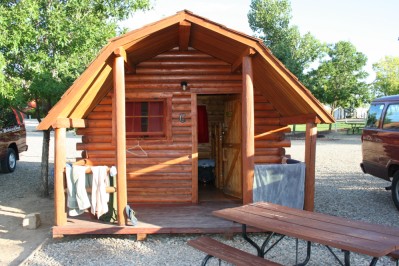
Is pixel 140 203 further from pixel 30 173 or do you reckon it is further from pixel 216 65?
pixel 30 173

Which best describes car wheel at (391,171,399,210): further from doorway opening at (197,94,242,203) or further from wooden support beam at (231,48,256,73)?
wooden support beam at (231,48,256,73)

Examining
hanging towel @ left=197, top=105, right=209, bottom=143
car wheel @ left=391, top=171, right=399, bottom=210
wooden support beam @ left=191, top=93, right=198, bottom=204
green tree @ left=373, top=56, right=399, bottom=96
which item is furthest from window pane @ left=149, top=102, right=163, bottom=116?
green tree @ left=373, top=56, right=399, bottom=96

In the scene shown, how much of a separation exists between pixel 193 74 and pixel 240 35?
6.81 ft

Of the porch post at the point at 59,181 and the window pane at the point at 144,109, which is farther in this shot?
the window pane at the point at 144,109

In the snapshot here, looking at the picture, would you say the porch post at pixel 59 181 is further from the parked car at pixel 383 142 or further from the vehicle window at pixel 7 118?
the vehicle window at pixel 7 118

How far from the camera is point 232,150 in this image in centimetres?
815

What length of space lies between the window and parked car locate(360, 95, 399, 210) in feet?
15.2

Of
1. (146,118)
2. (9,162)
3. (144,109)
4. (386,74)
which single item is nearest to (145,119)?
(146,118)

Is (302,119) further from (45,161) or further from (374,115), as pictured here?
(45,161)

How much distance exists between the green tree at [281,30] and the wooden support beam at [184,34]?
89.0 feet

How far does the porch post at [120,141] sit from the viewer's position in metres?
5.62

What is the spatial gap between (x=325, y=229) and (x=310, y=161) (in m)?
2.71

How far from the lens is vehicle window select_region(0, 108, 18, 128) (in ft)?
39.4

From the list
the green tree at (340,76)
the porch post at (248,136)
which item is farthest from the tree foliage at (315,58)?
the porch post at (248,136)
